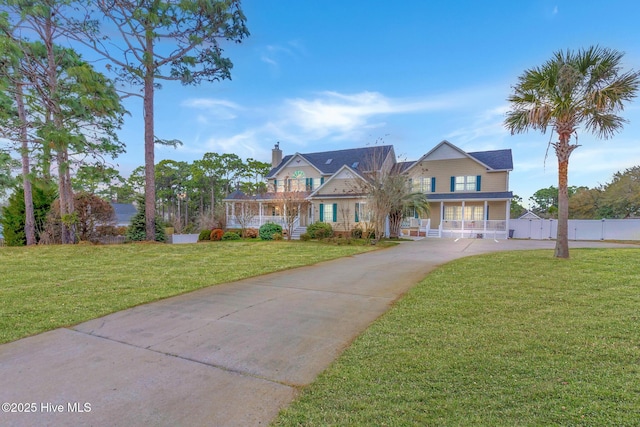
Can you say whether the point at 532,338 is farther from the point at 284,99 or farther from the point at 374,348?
the point at 284,99

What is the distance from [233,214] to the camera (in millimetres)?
25266

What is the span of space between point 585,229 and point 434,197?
10.2 metres

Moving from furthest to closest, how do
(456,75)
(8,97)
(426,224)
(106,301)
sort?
1. (426,224)
2. (456,75)
3. (8,97)
4. (106,301)

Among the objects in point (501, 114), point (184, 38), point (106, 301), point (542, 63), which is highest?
point (184, 38)

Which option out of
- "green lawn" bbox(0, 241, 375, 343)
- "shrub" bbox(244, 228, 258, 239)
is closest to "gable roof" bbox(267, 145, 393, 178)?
"shrub" bbox(244, 228, 258, 239)

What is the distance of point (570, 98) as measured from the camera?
941 cm

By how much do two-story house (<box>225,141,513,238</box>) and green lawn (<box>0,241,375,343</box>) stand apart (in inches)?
437

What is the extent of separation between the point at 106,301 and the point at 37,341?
1842mm

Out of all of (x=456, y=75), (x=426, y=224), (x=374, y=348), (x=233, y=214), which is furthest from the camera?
(x=233, y=214)

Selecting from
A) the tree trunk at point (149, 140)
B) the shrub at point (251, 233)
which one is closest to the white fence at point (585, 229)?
the shrub at point (251, 233)

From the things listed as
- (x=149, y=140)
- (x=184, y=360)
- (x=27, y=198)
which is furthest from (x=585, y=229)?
(x=27, y=198)

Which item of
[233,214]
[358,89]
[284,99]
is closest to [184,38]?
[284,99]

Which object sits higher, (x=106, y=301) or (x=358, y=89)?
(x=358, y=89)

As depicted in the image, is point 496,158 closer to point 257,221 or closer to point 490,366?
point 257,221
